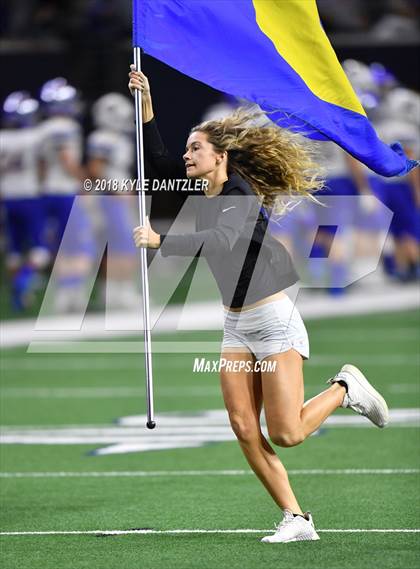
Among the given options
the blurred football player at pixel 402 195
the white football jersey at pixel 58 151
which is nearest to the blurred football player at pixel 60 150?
the white football jersey at pixel 58 151

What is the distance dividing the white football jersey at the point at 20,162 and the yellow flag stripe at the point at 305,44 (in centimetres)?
1131

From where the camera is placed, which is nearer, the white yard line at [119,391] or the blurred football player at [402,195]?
the white yard line at [119,391]

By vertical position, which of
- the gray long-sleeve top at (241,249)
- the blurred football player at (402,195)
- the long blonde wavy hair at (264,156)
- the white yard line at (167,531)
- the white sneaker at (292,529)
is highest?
the long blonde wavy hair at (264,156)

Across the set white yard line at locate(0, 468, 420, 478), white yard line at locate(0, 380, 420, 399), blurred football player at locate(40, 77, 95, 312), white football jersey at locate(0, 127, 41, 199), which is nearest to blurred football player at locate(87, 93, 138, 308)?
blurred football player at locate(40, 77, 95, 312)

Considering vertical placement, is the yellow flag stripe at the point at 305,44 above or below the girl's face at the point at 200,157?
above

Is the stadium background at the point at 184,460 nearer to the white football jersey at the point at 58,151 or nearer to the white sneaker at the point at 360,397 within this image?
the white sneaker at the point at 360,397

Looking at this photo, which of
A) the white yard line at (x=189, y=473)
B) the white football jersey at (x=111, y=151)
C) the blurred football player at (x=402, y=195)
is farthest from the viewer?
the blurred football player at (x=402, y=195)

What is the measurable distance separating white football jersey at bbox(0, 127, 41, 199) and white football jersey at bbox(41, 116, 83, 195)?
0.19m

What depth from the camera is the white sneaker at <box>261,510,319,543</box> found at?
6816 mm

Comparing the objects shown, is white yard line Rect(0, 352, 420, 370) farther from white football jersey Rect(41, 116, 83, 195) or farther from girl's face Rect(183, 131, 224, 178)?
girl's face Rect(183, 131, 224, 178)

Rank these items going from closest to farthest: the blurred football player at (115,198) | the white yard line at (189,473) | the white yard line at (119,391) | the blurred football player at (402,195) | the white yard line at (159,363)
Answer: the white yard line at (189,473) → the white yard line at (119,391) → the white yard line at (159,363) → the blurred football player at (115,198) → the blurred football player at (402,195)

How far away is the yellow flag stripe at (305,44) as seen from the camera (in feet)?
24.6

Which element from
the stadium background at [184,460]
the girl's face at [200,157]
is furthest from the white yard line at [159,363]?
the girl's face at [200,157]

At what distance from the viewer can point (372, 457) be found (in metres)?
9.34
